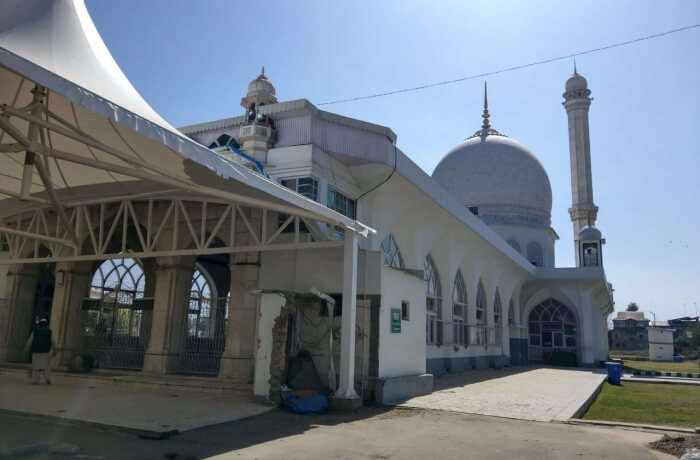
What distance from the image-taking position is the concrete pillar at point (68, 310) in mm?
14242

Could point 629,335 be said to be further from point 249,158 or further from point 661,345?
point 249,158

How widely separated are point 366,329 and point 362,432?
3.29m

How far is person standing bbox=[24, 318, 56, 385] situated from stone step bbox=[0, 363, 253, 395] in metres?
0.58

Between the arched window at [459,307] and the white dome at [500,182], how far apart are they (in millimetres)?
11105

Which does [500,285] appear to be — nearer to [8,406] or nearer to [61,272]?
[61,272]

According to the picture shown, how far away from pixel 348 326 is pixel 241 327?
331 cm

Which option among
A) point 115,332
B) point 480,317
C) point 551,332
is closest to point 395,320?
point 115,332

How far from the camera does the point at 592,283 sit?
98.7ft

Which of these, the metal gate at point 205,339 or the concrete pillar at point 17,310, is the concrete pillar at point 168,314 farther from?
the concrete pillar at point 17,310

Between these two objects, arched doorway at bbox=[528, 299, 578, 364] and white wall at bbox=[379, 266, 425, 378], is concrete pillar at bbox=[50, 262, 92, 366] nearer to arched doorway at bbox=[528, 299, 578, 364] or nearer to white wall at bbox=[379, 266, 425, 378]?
white wall at bbox=[379, 266, 425, 378]

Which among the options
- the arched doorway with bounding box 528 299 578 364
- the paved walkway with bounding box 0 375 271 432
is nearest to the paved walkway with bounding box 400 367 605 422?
the paved walkway with bounding box 0 375 271 432

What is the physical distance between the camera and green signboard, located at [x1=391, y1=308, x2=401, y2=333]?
11508mm

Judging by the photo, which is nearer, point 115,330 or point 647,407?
point 647,407

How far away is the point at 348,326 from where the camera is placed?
994 centimetres
